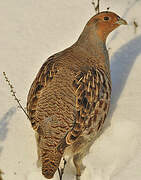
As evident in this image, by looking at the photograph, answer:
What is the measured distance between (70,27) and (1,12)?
112 centimetres

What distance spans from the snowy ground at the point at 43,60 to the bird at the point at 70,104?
22 cm

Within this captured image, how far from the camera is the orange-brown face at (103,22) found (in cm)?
466

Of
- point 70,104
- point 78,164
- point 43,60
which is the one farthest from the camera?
point 43,60

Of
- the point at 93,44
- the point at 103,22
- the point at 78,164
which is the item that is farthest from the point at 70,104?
the point at 103,22

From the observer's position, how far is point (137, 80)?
4.96 m

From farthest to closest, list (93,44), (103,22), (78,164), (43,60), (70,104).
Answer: (43,60) → (103,22) → (93,44) → (78,164) → (70,104)

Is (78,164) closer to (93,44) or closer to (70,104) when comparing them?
(70,104)

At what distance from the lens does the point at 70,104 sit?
3857 mm

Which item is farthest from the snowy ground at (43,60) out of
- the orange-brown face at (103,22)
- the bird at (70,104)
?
the orange-brown face at (103,22)

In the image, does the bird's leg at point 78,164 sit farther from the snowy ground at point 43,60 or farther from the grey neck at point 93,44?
the grey neck at point 93,44

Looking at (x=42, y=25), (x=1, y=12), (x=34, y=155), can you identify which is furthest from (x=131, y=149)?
(x=1, y=12)

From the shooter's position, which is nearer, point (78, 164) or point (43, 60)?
point (78, 164)

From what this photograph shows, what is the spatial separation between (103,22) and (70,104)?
1.26 metres

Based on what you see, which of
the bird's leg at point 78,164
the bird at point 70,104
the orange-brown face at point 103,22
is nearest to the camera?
the bird at point 70,104
